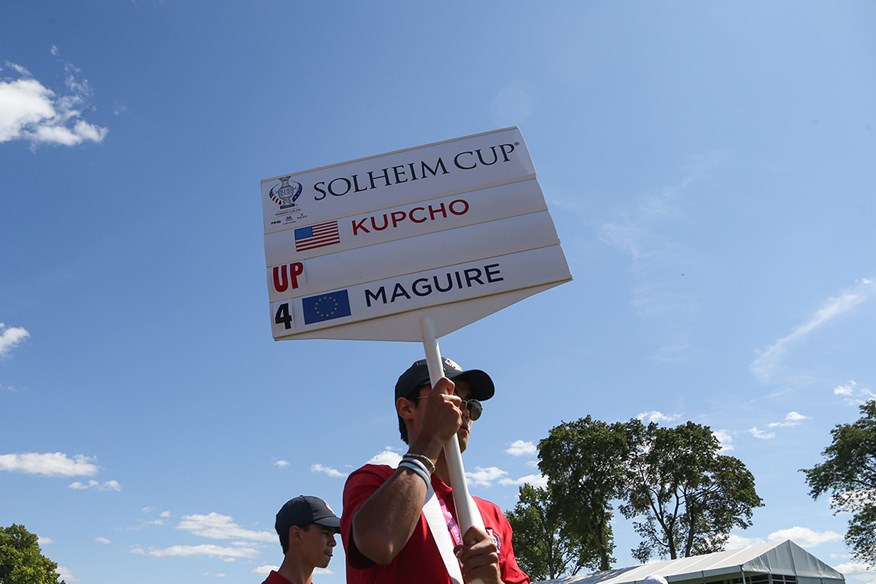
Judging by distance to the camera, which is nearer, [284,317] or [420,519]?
[420,519]

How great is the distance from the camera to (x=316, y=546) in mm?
4469

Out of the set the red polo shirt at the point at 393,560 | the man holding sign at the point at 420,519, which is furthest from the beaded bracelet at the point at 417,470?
the red polo shirt at the point at 393,560

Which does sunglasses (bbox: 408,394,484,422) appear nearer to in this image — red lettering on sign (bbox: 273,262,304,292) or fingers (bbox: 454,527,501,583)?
fingers (bbox: 454,527,501,583)

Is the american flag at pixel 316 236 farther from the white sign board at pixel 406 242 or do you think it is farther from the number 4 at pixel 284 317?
the number 4 at pixel 284 317

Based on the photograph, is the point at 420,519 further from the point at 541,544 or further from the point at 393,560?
the point at 541,544

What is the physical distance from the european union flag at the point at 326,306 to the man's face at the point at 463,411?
1.55ft

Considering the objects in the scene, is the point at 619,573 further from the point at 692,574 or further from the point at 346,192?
the point at 346,192

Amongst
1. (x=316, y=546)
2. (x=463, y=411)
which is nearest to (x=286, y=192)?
(x=463, y=411)

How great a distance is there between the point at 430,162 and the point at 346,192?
414mm

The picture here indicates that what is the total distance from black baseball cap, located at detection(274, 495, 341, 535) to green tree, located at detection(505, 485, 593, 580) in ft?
128

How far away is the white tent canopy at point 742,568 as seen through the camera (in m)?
22.9

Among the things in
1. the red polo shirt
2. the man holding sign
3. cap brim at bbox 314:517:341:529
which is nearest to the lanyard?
the man holding sign

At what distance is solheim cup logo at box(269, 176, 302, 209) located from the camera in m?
2.99

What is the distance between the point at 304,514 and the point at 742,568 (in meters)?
22.3
